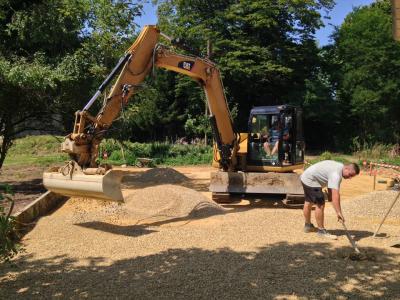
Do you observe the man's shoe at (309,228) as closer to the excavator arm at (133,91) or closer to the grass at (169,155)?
the excavator arm at (133,91)

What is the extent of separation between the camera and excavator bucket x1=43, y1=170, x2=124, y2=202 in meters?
7.64

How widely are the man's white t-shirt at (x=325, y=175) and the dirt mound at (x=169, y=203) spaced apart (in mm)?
2626

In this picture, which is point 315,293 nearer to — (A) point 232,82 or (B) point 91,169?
(B) point 91,169

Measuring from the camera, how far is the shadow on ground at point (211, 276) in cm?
496

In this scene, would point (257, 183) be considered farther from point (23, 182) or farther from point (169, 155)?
point (169, 155)

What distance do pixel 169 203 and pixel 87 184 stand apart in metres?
2.51

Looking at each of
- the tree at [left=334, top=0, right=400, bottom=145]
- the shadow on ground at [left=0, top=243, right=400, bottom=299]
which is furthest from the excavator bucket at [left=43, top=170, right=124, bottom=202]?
the tree at [left=334, top=0, right=400, bottom=145]

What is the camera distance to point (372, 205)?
32.6 ft

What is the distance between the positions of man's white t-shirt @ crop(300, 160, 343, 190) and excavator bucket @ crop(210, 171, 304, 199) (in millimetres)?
2703

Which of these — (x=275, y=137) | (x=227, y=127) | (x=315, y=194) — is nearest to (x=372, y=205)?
(x=275, y=137)

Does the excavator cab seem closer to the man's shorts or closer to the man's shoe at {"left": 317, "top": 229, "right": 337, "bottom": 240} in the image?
the man's shorts

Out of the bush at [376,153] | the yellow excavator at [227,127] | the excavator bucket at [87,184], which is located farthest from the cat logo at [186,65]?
the bush at [376,153]

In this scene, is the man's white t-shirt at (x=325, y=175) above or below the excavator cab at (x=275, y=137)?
below

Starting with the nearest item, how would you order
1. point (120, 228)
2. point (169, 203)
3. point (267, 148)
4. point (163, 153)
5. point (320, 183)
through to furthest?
1. point (320, 183)
2. point (120, 228)
3. point (169, 203)
4. point (267, 148)
5. point (163, 153)
